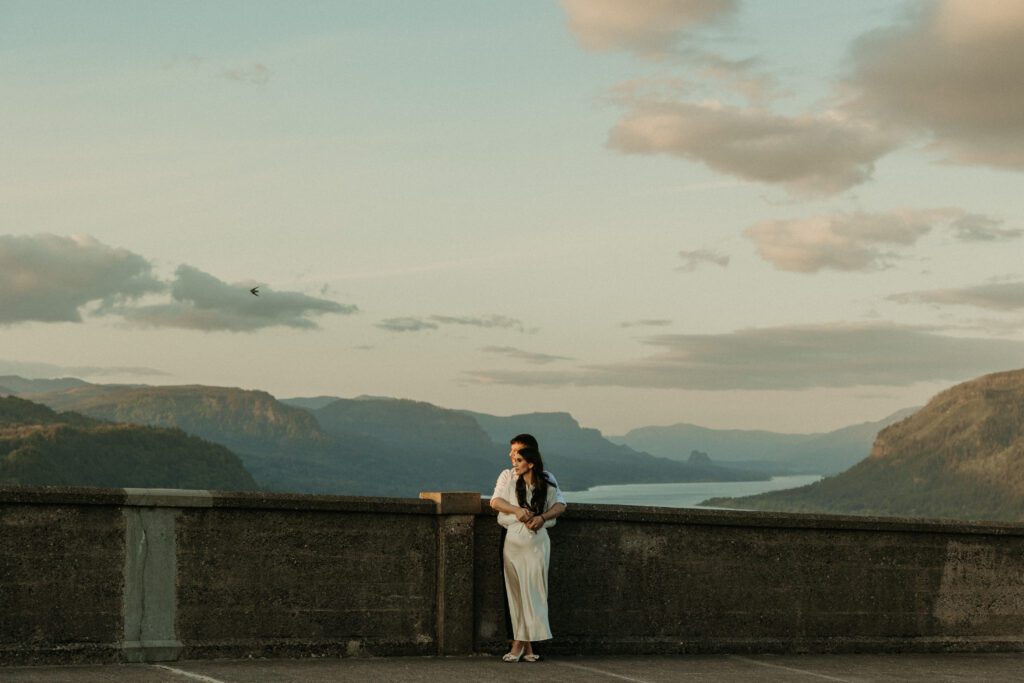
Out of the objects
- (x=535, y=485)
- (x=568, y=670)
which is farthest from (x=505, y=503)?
(x=568, y=670)

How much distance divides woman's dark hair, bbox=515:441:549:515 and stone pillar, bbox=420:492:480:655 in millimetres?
473

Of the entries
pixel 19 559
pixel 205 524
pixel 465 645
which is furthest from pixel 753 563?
pixel 19 559

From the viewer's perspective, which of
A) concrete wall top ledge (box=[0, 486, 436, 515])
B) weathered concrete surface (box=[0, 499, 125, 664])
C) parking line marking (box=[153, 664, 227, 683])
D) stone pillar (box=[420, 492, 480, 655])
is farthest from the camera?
stone pillar (box=[420, 492, 480, 655])

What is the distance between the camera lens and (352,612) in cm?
1079

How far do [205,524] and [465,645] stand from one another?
2.41 meters

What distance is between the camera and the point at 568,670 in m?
10.5

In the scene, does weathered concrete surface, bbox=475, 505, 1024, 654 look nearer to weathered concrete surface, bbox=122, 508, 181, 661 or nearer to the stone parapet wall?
the stone parapet wall

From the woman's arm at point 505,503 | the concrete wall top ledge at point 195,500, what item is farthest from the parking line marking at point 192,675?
the woman's arm at point 505,503

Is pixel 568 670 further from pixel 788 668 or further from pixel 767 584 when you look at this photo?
pixel 767 584

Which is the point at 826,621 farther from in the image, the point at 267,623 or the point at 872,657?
the point at 267,623

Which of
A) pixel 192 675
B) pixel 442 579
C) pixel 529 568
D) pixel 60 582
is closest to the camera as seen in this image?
pixel 192 675

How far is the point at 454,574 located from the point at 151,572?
247cm

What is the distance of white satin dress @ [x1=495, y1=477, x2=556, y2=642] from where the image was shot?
1072 centimetres

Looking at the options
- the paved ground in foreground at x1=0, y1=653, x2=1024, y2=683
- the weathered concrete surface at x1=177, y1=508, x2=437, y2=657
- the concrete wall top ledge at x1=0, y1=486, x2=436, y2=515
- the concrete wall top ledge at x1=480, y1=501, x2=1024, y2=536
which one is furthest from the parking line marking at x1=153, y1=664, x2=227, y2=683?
the concrete wall top ledge at x1=480, y1=501, x2=1024, y2=536
